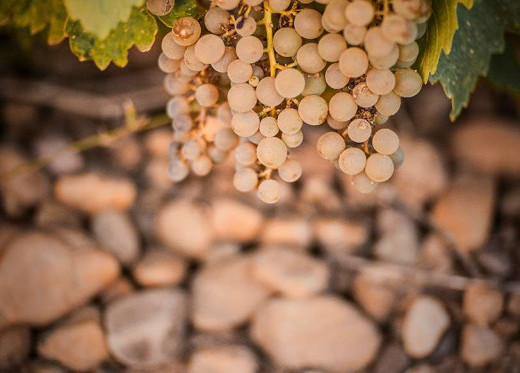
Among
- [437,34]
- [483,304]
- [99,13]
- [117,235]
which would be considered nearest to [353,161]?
[437,34]

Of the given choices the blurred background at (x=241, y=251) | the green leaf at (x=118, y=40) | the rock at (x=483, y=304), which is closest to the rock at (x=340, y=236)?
the blurred background at (x=241, y=251)

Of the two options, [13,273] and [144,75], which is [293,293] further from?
[144,75]

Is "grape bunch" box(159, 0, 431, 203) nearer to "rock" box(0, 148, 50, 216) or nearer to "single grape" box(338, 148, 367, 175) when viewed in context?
"single grape" box(338, 148, 367, 175)

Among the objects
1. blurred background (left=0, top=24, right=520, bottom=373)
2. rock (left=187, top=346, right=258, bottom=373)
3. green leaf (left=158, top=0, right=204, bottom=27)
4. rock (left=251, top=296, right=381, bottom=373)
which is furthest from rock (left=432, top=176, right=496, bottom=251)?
green leaf (left=158, top=0, right=204, bottom=27)

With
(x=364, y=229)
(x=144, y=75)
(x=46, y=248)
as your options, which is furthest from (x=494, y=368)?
(x=144, y=75)

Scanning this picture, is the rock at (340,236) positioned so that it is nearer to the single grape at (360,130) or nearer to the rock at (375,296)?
the rock at (375,296)

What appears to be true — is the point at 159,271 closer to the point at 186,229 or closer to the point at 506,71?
the point at 186,229
